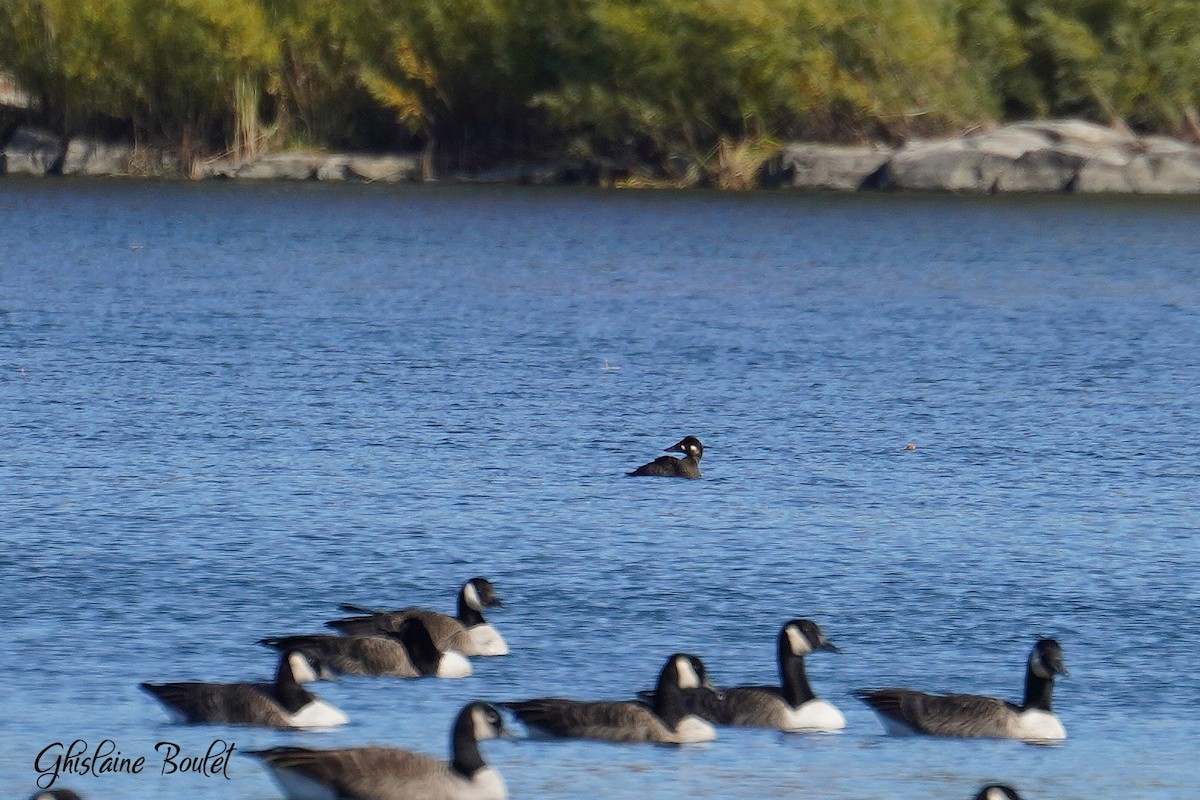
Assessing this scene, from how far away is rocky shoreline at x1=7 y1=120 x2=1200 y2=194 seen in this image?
81.0m

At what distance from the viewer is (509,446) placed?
24.8 metres

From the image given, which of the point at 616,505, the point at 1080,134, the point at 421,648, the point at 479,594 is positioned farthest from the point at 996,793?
the point at 1080,134

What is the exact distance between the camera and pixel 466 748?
459 inches

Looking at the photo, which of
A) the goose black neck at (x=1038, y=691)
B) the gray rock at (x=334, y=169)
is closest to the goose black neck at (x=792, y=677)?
the goose black neck at (x=1038, y=691)

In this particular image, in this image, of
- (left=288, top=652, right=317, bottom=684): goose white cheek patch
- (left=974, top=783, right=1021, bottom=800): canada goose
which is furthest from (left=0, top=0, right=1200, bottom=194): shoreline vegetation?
(left=974, top=783, right=1021, bottom=800): canada goose

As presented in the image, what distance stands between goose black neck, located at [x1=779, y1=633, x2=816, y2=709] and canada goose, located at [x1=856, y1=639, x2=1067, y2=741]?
0.34 m

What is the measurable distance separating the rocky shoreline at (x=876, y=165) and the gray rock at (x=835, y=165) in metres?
0.04

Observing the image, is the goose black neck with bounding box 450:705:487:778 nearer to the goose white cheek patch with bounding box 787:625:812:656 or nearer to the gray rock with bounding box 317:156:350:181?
the goose white cheek patch with bounding box 787:625:812:656

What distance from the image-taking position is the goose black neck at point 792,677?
1359 centimetres

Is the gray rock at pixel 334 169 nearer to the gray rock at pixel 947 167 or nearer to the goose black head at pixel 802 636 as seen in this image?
the gray rock at pixel 947 167

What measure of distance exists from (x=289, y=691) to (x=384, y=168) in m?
80.1

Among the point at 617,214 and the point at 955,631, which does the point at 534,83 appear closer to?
the point at 617,214

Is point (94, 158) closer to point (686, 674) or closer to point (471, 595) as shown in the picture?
point (471, 595)

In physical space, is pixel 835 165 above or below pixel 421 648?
above
